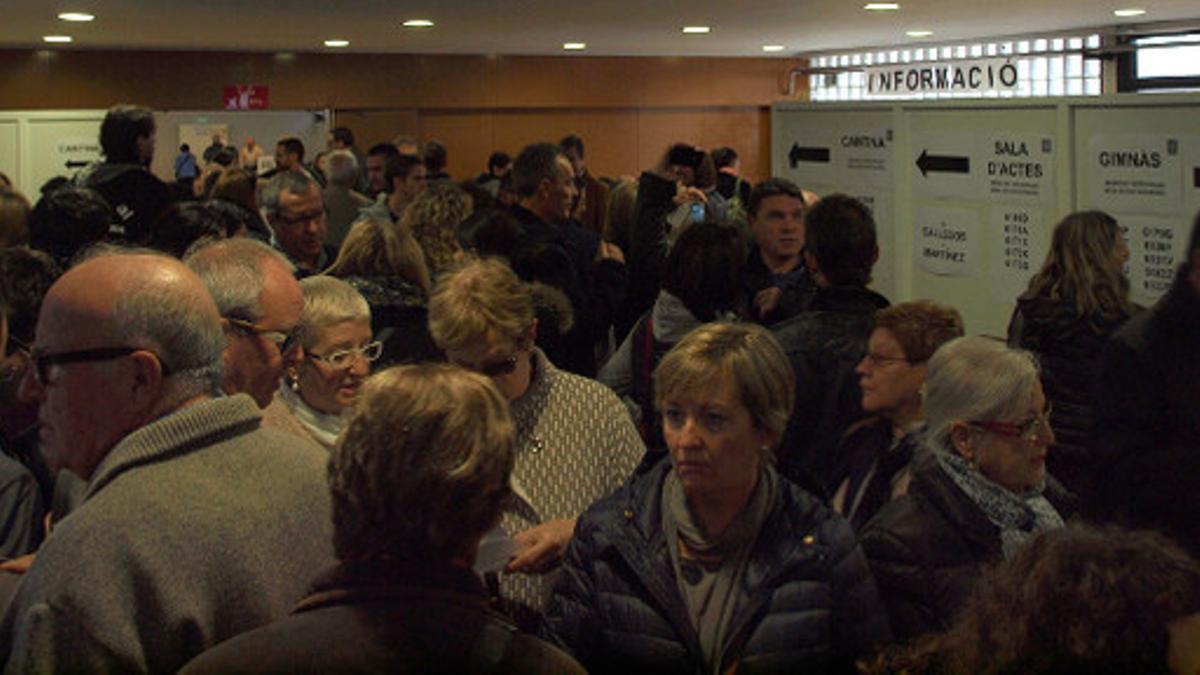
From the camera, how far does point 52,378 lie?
2346 millimetres

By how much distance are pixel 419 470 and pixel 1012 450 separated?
1619 millimetres

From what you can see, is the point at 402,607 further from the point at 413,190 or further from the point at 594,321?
the point at 413,190

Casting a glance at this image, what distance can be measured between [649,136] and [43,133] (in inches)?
286

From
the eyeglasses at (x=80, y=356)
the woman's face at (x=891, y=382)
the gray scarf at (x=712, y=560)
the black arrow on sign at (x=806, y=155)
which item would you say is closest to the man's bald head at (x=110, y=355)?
the eyeglasses at (x=80, y=356)

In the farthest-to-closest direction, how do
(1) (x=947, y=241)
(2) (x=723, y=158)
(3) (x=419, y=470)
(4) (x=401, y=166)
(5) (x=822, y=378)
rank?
(2) (x=723, y=158) < (4) (x=401, y=166) < (1) (x=947, y=241) < (5) (x=822, y=378) < (3) (x=419, y=470)

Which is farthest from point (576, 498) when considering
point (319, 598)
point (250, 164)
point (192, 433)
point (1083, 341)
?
point (250, 164)

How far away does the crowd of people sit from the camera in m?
1.94

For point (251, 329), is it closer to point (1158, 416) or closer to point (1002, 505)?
point (1002, 505)

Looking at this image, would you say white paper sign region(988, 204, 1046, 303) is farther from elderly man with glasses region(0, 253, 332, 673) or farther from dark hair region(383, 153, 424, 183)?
elderly man with glasses region(0, 253, 332, 673)

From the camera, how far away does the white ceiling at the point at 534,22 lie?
10031mm

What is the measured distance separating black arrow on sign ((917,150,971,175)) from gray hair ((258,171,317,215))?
3.01 m

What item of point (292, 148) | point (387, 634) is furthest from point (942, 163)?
point (292, 148)

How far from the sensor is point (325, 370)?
3.66m

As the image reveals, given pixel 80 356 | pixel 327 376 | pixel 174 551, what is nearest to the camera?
pixel 174 551
